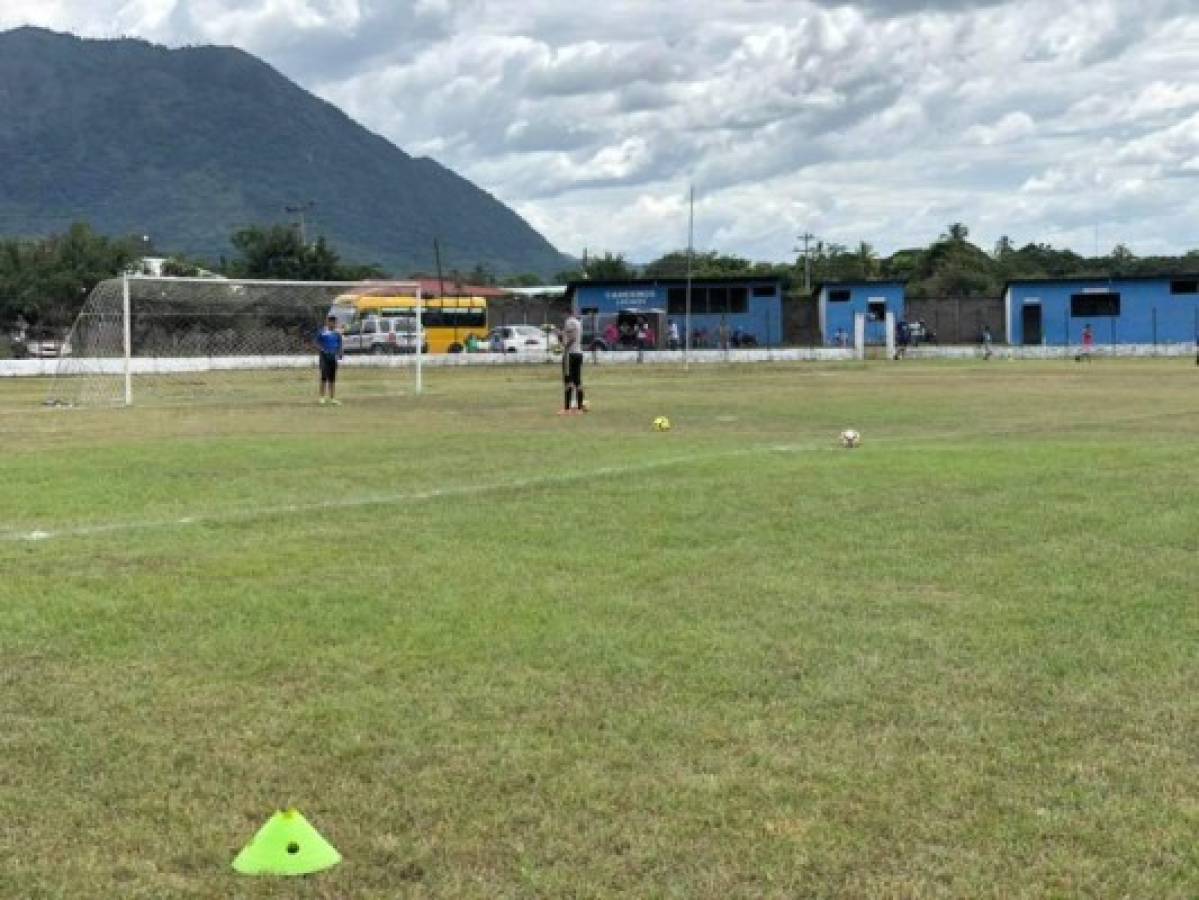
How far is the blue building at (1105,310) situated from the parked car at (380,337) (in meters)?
33.1

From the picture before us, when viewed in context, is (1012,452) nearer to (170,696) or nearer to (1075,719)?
(1075,719)

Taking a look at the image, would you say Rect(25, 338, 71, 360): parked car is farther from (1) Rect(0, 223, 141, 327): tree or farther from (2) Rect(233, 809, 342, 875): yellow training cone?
(2) Rect(233, 809, 342, 875): yellow training cone

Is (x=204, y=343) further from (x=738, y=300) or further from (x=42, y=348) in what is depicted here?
(x=738, y=300)

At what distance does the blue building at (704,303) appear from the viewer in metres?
68.2

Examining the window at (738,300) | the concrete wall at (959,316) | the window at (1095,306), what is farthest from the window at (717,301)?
the window at (1095,306)

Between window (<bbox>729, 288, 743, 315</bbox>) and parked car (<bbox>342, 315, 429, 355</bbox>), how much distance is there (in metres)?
22.1

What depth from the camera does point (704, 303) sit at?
69.4m

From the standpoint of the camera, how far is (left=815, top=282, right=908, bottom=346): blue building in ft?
225

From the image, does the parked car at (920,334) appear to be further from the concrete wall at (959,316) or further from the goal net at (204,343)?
the goal net at (204,343)

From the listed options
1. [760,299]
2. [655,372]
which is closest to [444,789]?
[655,372]

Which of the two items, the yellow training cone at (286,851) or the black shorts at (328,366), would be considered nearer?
the yellow training cone at (286,851)

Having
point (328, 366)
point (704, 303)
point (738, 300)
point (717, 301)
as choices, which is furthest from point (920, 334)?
point (328, 366)

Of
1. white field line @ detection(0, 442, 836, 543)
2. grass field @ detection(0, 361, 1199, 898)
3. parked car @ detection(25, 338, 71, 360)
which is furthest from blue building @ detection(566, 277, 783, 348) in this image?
grass field @ detection(0, 361, 1199, 898)

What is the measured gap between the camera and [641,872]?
3.79 m
